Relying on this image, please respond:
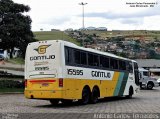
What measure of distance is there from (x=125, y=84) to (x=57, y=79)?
1079 cm

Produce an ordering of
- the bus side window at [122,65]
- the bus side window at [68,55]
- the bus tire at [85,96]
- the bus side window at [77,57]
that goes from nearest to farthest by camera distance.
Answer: the bus side window at [68,55]
the bus side window at [77,57]
the bus tire at [85,96]
the bus side window at [122,65]

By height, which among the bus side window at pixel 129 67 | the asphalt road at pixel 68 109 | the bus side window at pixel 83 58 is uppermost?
the bus side window at pixel 83 58

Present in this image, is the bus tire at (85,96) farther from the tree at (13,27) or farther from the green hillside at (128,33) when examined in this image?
the green hillside at (128,33)

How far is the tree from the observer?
43.0 m

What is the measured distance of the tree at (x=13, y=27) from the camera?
43000mm

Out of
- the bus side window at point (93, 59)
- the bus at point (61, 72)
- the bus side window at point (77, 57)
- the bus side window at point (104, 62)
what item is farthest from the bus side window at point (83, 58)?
the bus side window at point (104, 62)

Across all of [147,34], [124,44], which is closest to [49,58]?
[124,44]

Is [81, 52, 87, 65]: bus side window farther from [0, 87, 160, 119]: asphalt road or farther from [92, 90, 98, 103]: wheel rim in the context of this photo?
[0, 87, 160, 119]: asphalt road

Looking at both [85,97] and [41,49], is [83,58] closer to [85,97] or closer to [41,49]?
[85,97]

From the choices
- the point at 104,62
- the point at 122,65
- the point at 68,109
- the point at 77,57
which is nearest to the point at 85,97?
the point at 77,57

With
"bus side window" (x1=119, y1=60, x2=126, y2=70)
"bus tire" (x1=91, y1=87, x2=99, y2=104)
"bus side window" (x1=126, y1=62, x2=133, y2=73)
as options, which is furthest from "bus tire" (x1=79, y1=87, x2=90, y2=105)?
"bus side window" (x1=126, y1=62, x2=133, y2=73)

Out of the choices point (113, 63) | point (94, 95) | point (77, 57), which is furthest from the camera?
point (113, 63)

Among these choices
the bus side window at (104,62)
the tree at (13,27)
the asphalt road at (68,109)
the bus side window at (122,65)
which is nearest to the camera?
the asphalt road at (68,109)

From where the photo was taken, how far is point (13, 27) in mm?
42906
